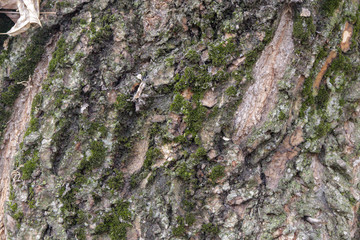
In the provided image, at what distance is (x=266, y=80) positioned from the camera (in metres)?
2.89

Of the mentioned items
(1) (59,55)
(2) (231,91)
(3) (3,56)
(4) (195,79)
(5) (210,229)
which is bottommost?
(5) (210,229)

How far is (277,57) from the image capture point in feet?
9.48

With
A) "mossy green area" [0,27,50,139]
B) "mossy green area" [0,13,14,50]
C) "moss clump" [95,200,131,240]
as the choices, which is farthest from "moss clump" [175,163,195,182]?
"mossy green area" [0,13,14,50]

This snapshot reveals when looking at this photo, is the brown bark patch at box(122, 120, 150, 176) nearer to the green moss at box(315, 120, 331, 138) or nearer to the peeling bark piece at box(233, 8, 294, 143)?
the peeling bark piece at box(233, 8, 294, 143)

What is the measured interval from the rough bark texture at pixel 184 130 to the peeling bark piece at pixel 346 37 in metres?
0.10

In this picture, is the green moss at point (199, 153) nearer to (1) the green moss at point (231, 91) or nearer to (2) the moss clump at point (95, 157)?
(1) the green moss at point (231, 91)

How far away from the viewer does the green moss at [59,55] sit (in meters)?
2.93

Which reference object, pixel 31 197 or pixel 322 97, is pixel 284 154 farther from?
pixel 31 197

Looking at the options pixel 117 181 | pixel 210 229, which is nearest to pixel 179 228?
pixel 210 229

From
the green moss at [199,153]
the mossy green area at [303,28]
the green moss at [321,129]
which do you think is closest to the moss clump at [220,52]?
the mossy green area at [303,28]

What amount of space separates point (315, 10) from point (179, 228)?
269 cm

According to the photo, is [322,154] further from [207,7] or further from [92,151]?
[92,151]

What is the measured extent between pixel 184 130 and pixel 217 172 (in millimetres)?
547

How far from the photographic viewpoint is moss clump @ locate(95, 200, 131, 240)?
9.10ft
